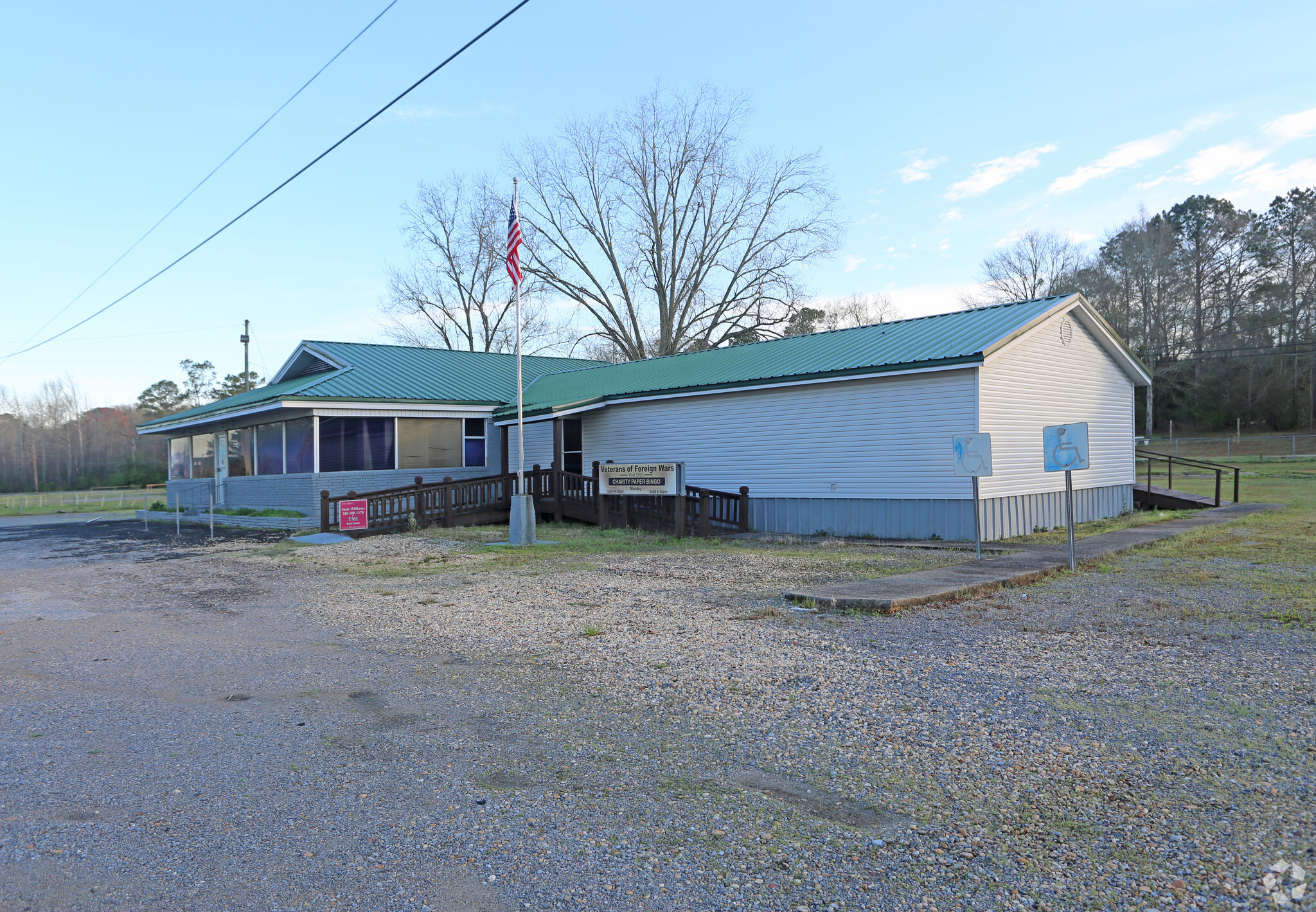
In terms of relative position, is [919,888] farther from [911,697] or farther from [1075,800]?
[911,697]

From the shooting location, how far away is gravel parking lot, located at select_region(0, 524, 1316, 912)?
3.25m

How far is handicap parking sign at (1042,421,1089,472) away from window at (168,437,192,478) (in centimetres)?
2662

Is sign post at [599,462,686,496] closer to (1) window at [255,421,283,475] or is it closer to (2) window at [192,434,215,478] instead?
(1) window at [255,421,283,475]

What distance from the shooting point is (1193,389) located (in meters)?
56.3

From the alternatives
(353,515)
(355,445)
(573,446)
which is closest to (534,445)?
(573,446)

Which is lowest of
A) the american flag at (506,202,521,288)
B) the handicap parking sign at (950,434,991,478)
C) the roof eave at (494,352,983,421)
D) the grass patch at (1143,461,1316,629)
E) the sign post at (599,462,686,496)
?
the grass patch at (1143,461,1316,629)

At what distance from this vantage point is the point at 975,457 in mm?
12586

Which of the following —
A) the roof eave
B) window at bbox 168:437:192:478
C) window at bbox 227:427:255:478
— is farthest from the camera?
window at bbox 168:437:192:478

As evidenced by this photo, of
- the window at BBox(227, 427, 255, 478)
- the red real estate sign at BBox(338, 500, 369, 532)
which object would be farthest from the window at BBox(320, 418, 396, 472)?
the window at BBox(227, 427, 255, 478)

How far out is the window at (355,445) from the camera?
21.1m

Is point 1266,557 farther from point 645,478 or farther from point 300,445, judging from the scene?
point 300,445

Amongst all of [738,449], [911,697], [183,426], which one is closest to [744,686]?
[911,697]

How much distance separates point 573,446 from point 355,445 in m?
5.70

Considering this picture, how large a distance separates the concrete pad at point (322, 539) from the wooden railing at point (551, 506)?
0.38 meters
